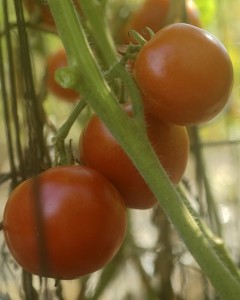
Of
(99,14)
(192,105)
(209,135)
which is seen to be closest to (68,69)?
(192,105)

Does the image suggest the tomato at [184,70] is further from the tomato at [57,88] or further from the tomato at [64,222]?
the tomato at [57,88]

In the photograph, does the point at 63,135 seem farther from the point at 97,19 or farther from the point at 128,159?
the point at 97,19

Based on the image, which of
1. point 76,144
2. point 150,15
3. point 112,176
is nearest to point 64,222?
point 112,176

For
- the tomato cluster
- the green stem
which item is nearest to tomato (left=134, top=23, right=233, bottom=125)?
the tomato cluster

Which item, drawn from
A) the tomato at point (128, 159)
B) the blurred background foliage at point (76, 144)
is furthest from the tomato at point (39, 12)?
the tomato at point (128, 159)

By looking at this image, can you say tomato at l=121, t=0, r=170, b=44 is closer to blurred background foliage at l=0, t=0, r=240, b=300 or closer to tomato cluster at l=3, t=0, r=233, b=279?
blurred background foliage at l=0, t=0, r=240, b=300

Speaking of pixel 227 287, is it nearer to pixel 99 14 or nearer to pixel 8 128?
pixel 8 128
